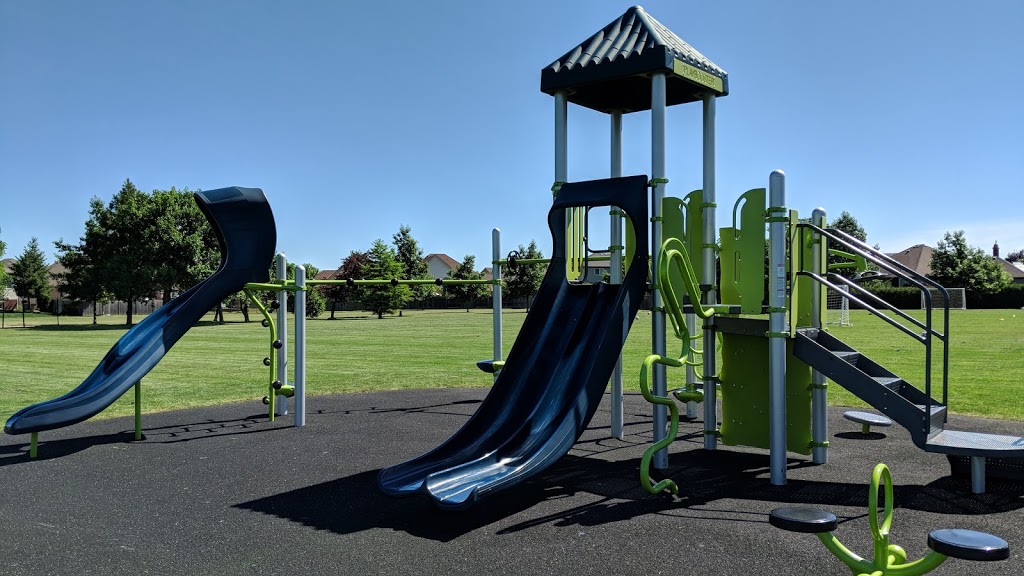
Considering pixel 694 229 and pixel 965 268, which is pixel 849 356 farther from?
pixel 965 268

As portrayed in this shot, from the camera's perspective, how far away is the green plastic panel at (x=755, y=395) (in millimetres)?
7422

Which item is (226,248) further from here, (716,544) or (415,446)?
(716,544)

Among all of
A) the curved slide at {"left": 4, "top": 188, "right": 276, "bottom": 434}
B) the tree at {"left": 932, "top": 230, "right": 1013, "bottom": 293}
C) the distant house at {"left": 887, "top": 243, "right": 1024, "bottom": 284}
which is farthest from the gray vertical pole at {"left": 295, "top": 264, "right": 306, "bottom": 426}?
the distant house at {"left": 887, "top": 243, "right": 1024, "bottom": 284}

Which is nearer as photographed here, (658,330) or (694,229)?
(658,330)

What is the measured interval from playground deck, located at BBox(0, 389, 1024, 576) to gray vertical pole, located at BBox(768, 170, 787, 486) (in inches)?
12.6

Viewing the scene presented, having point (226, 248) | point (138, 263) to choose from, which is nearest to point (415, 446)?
point (226, 248)

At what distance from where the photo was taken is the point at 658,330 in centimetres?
700

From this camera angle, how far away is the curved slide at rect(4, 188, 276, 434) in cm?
792

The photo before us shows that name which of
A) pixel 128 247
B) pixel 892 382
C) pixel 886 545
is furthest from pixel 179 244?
pixel 886 545

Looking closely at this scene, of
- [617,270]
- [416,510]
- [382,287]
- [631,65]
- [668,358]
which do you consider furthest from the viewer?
[382,287]

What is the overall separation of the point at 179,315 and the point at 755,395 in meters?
6.75

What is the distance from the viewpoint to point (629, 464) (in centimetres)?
752

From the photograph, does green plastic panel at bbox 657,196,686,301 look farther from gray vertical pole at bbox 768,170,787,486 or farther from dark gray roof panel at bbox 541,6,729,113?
dark gray roof panel at bbox 541,6,729,113

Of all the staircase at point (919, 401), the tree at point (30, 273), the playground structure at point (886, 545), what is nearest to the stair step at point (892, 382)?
the staircase at point (919, 401)
